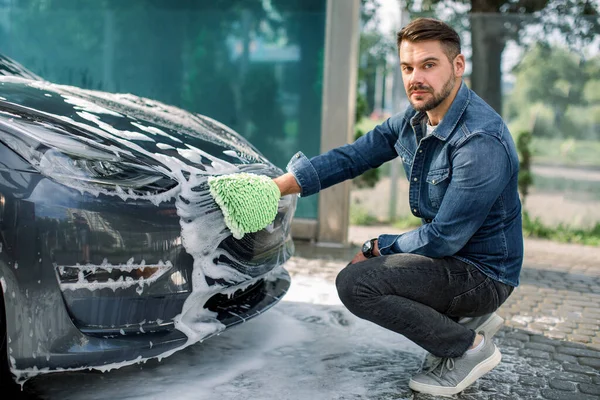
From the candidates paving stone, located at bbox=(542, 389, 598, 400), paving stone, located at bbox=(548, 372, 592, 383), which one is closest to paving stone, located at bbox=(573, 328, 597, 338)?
paving stone, located at bbox=(548, 372, 592, 383)

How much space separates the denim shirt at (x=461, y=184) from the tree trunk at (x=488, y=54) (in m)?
4.04

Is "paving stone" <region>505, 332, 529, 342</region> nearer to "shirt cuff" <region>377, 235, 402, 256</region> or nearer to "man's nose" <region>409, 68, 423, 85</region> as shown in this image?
"shirt cuff" <region>377, 235, 402, 256</region>

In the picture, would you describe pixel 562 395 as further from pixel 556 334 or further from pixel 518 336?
pixel 556 334

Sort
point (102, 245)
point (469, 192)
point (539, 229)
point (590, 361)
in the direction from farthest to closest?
point (539, 229), point (590, 361), point (469, 192), point (102, 245)

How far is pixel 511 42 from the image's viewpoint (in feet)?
22.3

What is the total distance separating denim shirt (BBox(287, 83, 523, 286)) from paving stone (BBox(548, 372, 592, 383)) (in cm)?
58

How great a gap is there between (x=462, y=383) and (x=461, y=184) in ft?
2.71

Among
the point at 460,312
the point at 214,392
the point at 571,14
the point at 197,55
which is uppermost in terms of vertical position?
the point at 571,14

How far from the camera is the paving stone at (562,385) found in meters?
3.00

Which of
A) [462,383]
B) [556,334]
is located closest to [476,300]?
[462,383]

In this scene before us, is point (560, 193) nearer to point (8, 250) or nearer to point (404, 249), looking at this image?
point (404, 249)

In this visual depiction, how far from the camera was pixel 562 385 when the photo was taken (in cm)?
304

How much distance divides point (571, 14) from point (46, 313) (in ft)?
19.7

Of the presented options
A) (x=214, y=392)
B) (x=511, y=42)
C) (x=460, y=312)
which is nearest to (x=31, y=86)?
(x=214, y=392)
